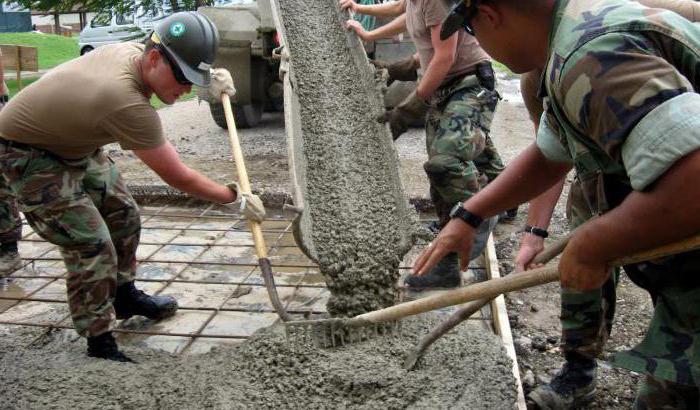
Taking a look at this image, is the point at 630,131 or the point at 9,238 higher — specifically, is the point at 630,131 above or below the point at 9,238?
above

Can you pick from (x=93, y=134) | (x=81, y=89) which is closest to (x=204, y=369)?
(x=93, y=134)

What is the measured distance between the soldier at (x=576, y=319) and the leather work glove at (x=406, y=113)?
1.05 meters

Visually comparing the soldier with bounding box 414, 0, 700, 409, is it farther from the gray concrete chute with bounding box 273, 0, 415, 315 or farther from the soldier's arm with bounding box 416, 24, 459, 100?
the soldier's arm with bounding box 416, 24, 459, 100

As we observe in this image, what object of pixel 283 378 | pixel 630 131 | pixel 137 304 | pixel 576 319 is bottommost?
pixel 137 304

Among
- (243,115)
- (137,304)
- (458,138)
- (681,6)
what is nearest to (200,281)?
(137,304)

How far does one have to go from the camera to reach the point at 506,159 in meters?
5.69

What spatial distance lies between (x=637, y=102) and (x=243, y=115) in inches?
242

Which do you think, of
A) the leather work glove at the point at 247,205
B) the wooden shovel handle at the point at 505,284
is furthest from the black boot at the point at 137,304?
the wooden shovel handle at the point at 505,284

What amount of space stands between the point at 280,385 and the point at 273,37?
3725 mm

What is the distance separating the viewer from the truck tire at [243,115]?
6.77 m

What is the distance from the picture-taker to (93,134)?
95.0 inches

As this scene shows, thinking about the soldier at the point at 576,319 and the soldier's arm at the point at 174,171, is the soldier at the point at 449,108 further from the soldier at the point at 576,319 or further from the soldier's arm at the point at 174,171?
the soldier's arm at the point at 174,171

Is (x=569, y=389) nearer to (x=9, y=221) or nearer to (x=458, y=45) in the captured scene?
(x=458, y=45)

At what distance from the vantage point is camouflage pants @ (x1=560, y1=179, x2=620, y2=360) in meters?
2.15
